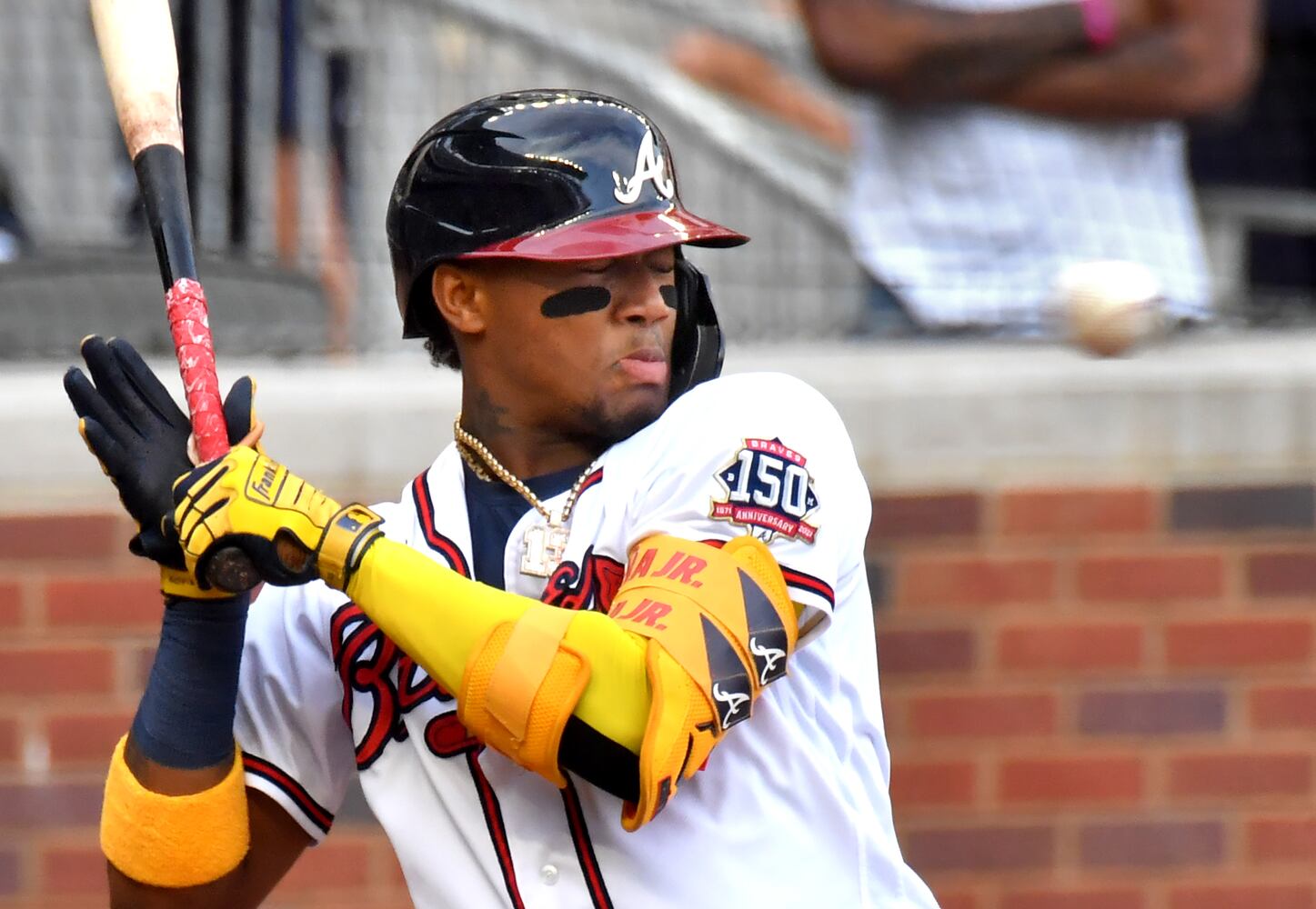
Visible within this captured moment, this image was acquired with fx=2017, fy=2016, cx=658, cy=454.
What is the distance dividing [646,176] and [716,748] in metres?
0.62

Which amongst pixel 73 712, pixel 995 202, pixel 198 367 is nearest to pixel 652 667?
pixel 198 367

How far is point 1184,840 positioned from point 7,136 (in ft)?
9.44

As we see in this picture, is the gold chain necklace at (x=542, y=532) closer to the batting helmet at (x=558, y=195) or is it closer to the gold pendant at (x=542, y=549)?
the gold pendant at (x=542, y=549)

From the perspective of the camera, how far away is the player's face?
7.20 feet

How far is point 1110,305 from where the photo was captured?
12.6 feet

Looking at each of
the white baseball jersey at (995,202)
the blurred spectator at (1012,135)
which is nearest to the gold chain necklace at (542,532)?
the blurred spectator at (1012,135)

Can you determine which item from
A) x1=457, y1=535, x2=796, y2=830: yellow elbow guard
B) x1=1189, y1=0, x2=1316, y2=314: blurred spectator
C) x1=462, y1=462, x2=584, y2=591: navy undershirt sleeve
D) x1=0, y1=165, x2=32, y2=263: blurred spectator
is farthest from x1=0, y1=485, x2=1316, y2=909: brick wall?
x1=1189, y1=0, x2=1316, y2=314: blurred spectator

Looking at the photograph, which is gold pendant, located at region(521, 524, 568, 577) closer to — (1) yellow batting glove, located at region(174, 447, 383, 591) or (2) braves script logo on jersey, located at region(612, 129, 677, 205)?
(1) yellow batting glove, located at region(174, 447, 383, 591)

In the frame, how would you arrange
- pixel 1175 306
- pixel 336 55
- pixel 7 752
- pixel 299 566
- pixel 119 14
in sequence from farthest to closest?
pixel 336 55, pixel 1175 306, pixel 7 752, pixel 119 14, pixel 299 566

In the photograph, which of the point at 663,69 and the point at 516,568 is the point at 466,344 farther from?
the point at 663,69

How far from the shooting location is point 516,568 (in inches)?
87.0

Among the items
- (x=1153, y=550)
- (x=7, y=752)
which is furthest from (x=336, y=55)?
(x=1153, y=550)

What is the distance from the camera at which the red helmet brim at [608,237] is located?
2141mm

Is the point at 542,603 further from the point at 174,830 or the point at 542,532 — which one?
the point at 174,830
